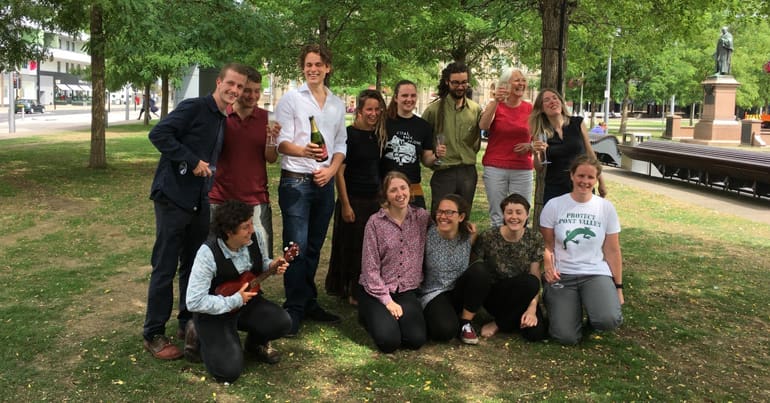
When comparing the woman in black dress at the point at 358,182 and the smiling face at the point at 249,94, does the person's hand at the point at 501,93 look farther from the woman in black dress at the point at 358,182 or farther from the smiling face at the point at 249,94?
the smiling face at the point at 249,94

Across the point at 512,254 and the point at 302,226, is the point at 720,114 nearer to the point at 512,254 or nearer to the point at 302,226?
the point at 512,254

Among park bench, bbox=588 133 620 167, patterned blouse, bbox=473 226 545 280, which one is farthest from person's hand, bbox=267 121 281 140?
park bench, bbox=588 133 620 167

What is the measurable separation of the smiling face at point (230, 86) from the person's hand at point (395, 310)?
5.49 feet

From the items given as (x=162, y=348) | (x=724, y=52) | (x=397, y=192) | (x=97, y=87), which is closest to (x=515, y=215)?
(x=397, y=192)

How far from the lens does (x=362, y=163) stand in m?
5.11

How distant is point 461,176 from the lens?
554cm

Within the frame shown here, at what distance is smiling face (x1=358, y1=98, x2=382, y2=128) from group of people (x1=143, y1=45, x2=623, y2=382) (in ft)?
0.03

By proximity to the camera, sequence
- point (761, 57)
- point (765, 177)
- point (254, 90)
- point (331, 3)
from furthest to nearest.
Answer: point (761, 57) < point (331, 3) < point (765, 177) < point (254, 90)

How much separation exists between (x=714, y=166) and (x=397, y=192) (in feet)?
37.1

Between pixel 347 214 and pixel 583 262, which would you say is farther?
pixel 347 214

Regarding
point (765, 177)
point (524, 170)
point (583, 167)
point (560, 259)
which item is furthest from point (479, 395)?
→ point (765, 177)

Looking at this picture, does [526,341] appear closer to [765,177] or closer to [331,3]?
[765,177]

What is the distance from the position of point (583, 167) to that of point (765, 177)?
8940mm

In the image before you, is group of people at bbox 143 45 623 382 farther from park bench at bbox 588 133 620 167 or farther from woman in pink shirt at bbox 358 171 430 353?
park bench at bbox 588 133 620 167
